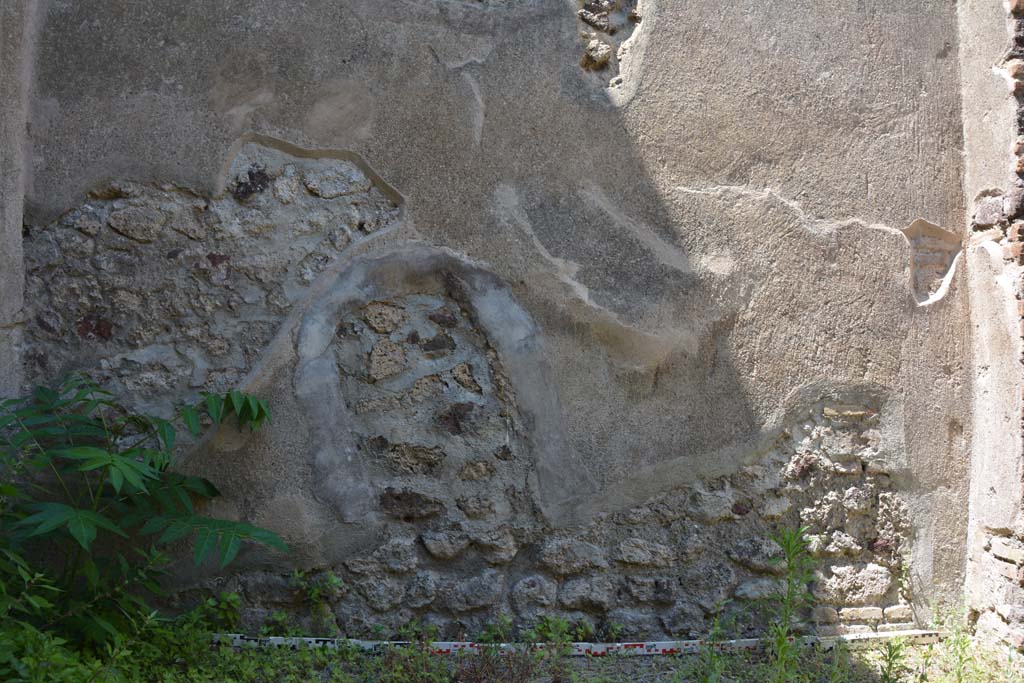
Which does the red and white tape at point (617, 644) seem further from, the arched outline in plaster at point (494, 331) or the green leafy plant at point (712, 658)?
the arched outline in plaster at point (494, 331)

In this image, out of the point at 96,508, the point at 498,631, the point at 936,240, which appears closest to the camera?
the point at 96,508

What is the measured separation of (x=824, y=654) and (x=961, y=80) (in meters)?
2.11

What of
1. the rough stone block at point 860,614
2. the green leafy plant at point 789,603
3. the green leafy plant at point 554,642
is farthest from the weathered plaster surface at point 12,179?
the rough stone block at point 860,614

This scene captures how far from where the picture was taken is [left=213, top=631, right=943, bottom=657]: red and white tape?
109 inches

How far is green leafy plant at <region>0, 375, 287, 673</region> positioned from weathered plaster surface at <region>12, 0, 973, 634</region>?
0.15 metres

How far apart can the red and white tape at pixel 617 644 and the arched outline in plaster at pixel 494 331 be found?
1.38ft

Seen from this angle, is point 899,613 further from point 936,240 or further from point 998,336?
point 936,240

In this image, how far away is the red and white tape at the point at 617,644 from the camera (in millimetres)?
2762

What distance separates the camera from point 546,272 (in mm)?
3039

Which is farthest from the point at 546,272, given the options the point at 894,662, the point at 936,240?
the point at 894,662

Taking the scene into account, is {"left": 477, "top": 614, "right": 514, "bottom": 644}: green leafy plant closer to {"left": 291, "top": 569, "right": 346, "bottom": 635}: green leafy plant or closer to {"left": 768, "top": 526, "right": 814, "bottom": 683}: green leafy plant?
{"left": 291, "top": 569, "right": 346, "bottom": 635}: green leafy plant

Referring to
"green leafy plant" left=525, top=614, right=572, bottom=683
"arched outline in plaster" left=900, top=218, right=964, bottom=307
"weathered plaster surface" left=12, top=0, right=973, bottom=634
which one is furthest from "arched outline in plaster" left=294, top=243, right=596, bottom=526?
"arched outline in plaster" left=900, top=218, right=964, bottom=307

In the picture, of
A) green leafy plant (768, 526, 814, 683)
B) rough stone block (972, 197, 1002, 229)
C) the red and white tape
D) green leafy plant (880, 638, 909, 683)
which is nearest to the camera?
green leafy plant (768, 526, 814, 683)

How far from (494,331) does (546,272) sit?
26 cm
